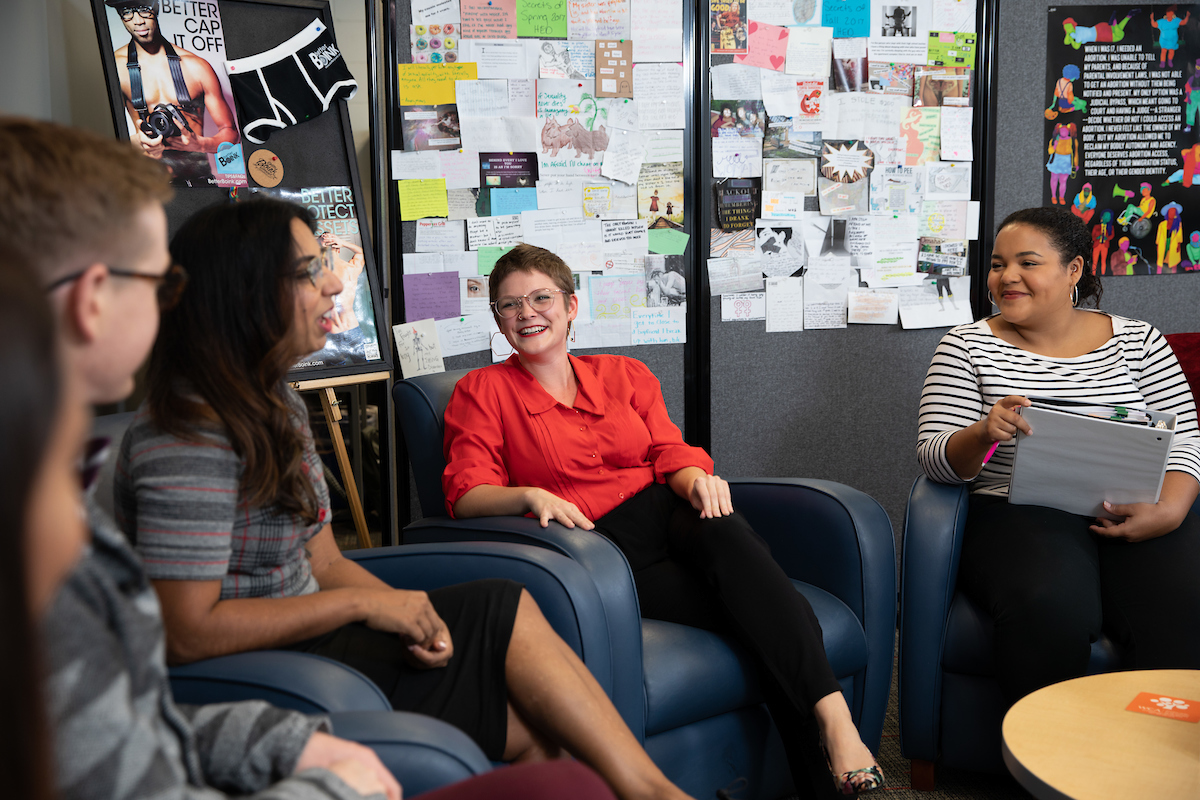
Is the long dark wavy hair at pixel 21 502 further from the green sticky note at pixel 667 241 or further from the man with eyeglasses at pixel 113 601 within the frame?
the green sticky note at pixel 667 241

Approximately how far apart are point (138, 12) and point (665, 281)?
5.04 feet

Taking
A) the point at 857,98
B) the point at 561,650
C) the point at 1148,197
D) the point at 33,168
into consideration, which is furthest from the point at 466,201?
the point at 1148,197

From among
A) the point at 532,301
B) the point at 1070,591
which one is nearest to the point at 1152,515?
the point at 1070,591

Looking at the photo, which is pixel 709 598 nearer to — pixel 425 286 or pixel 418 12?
pixel 425 286

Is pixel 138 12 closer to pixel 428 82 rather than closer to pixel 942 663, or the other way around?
pixel 428 82

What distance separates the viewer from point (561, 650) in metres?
1.23

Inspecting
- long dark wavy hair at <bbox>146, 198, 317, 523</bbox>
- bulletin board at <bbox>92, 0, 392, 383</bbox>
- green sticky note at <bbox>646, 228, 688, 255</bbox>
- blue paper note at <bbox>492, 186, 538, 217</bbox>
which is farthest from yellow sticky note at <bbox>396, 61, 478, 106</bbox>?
long dark wavy hair at <bbox>146, 198, 317, 523</bbox>

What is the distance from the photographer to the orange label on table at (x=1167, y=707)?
1.22m

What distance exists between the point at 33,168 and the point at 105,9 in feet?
5.94

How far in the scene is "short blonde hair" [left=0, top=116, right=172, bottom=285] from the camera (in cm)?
63

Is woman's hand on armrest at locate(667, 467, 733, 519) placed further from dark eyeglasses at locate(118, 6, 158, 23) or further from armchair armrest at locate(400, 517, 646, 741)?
dark eyeglasses at locate(118, 6, 158, 23)

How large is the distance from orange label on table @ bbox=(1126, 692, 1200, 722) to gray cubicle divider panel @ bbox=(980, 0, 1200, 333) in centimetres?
184

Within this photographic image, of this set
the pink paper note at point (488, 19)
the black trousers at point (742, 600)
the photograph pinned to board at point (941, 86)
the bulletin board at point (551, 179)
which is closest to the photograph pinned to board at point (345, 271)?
the bulletin board at point (551, 179)

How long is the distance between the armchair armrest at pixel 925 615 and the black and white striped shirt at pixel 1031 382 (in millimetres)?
198
